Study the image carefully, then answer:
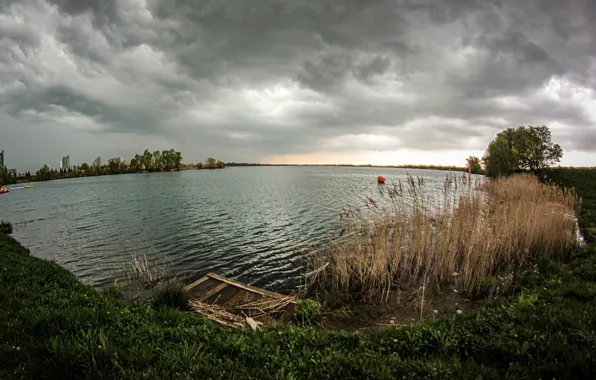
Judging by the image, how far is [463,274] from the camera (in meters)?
10.6

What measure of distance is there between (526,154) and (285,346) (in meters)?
70.5

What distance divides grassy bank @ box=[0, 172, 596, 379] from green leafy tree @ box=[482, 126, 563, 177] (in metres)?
57.9

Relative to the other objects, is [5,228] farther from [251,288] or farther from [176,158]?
[176,158]

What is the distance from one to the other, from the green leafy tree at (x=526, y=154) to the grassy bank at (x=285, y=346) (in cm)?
5792

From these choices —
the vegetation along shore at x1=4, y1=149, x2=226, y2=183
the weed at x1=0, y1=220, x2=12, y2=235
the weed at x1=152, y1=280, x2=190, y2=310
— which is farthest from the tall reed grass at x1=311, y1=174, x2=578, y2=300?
the vegetation along shore at x1=4, y1=149, x2=226, y2=183

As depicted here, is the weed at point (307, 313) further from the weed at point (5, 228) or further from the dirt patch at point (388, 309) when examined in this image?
the weed at point (5, 228)

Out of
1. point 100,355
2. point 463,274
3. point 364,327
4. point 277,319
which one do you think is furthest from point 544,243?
point 100,355

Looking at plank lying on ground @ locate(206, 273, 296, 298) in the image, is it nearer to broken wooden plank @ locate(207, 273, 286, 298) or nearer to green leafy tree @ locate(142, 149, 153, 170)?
broken wooden plank @ locate(207, 273, 286, 298)

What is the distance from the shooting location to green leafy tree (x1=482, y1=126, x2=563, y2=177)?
176 ft

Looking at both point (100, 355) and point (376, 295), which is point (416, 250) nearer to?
point (376, 295)

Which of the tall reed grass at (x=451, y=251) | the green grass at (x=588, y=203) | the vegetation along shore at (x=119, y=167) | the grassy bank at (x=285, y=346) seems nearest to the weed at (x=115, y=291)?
the grassy bank at (x=285, y=346)

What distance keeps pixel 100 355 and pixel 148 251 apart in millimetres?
13846

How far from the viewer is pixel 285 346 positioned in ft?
17.1

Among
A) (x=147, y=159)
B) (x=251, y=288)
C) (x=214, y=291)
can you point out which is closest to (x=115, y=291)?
(x=214, y=291)
